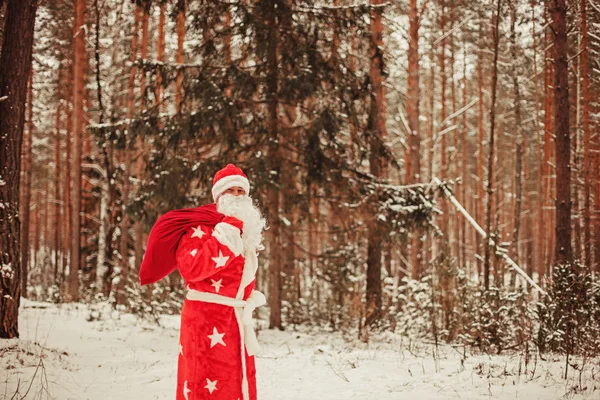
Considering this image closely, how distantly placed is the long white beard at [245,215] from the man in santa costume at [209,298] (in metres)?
0.05

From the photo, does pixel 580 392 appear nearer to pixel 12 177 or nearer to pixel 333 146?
pixel 333 146

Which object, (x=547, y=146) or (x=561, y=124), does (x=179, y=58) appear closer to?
(x=561, y=124)

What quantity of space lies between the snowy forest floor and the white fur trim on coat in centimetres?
288

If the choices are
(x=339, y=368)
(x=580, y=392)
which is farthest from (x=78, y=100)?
(x=580, y=392)

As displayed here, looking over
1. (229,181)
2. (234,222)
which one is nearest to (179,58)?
(229,181)

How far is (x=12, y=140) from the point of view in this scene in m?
6.68

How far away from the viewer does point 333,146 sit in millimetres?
10031

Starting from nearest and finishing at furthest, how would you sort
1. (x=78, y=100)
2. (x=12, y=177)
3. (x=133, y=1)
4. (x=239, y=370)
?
(x=239, y=370) < (x=12, y=177) < (x=133, y=1) < (x=78, y=100)

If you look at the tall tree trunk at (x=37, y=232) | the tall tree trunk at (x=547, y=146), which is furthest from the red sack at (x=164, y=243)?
the tall tree trunk at (x=37, y=232)

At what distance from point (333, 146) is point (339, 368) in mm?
4796

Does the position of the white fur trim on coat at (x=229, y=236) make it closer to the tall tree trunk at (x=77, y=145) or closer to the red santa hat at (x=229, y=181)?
the red santa hat at (x=229, y=181)

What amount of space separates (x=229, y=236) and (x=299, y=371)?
13.6 ft

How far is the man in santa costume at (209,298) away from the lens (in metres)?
3.37

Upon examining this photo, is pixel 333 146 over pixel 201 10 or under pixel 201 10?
under
